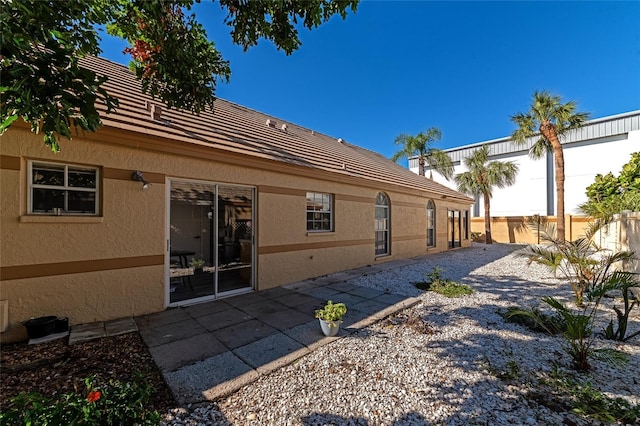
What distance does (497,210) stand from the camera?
2666 centimetres

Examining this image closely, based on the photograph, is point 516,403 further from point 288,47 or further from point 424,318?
point 288,47

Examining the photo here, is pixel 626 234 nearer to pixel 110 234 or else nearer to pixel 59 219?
pixel 110 234

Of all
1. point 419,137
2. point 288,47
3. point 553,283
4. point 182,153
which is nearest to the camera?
point 288,47

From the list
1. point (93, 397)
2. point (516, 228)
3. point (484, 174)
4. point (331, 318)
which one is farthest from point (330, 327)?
point (516, 228)

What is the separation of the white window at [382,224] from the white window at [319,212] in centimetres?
278

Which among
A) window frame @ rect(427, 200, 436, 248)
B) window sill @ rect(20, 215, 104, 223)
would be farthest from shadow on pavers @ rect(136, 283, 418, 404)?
window frame @ rect(427, 200, 436, 248)

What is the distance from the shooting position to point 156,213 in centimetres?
510

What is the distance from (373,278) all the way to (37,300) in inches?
286

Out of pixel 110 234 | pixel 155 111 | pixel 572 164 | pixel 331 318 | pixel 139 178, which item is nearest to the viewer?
pixel 331 318

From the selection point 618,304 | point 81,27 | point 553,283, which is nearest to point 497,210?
point 553,283

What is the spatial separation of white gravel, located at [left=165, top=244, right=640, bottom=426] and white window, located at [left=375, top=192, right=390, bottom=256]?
19.2 feet

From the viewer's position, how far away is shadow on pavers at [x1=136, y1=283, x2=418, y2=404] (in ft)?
10.0

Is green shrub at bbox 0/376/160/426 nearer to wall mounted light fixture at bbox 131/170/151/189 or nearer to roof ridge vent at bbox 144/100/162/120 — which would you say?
wall mounted light fixture at bbox 131/170/151/189

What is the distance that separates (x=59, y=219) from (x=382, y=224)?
9.72 m
